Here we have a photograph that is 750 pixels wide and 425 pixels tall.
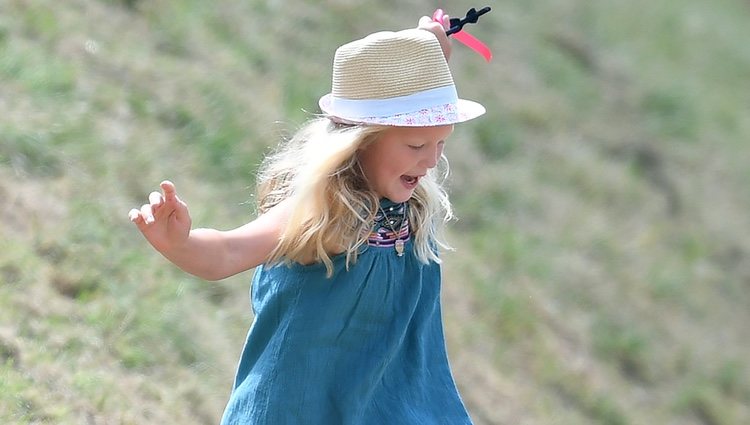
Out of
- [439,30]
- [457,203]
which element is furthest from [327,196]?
[457,203]

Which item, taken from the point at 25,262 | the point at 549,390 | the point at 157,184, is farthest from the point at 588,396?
the point at 25,262

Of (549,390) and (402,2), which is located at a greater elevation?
(402,2)

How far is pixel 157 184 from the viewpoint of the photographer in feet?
16.5

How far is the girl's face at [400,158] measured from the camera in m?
2.72

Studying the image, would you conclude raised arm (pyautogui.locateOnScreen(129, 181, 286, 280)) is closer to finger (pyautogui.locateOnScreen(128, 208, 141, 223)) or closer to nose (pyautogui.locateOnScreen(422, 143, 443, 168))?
finger (pyautogui.locateOnScreen(128, 208, 141, 223))

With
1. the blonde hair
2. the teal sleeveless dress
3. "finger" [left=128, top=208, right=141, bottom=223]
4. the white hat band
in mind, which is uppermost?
the white hat band

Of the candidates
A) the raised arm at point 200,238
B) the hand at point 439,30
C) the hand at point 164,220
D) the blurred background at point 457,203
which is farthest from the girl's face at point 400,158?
the blurred background at point 457,203

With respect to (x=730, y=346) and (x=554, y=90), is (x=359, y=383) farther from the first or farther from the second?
(x=554, y=90)

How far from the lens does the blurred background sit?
4.16m

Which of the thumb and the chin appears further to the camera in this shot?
the chin

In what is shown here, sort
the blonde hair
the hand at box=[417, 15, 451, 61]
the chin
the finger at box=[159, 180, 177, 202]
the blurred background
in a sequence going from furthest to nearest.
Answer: the blurred background < the hand at box=[417, 15, 451, 61] < the chin < the blonde hair < the finger at box=[159, 180, 177, 202]

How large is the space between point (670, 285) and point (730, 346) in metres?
0.60

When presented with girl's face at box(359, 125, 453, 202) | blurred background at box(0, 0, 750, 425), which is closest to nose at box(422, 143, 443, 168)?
girl's face at box(359, 125, 453, 202)

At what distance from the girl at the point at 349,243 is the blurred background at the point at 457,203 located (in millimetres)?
1089
